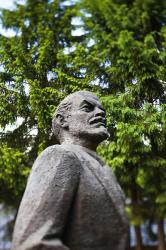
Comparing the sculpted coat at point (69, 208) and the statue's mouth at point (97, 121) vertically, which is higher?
the statue's mouth at point (97, 121)

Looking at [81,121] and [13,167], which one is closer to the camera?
[81,121]

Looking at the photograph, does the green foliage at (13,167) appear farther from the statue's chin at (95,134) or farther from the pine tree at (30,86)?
the statue's chin at (95,134)

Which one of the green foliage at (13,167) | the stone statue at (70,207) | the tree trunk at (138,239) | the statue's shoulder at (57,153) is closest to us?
the stone statue at (70,207)

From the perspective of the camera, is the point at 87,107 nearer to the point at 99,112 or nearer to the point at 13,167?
the point at 99,112

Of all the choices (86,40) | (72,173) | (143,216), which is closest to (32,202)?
(72,173)

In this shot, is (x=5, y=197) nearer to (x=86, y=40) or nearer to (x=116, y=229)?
(x=86, y=40)

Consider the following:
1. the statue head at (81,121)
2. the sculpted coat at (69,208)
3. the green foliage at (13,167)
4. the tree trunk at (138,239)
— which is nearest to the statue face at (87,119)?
the statue head at (81,121)

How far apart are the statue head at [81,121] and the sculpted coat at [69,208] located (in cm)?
29

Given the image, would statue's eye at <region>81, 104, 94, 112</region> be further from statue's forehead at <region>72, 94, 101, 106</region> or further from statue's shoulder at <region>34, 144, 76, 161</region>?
statue's shoulder at <region>34, 144, 76, 161</region>

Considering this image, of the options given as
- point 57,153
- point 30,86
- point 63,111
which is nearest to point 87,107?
point 63,111

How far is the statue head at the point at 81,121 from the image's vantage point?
322cm

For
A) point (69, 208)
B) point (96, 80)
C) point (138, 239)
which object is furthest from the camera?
point (138, 239)

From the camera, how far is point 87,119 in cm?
327

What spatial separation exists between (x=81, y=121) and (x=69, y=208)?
76 centimetres
